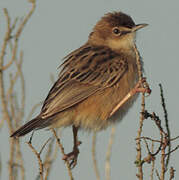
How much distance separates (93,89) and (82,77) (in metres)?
0.27

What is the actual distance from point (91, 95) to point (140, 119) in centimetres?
205

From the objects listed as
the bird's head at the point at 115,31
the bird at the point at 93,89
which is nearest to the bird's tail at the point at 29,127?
the bird at the point at 93,89

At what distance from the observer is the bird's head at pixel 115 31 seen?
19.5 feet

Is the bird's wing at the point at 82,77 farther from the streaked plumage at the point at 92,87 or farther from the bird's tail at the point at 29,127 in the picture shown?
the bird's tail at the point at 29,127

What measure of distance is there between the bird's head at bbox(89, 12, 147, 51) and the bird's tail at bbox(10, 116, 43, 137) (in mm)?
1815

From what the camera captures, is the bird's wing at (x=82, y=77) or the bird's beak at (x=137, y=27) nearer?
the bird's wing at (x=82, y=77)

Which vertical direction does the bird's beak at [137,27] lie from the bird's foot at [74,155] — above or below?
above

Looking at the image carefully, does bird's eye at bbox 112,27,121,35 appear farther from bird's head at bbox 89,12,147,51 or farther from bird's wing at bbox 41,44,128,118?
bird's wing at bbox 41,44,128,118

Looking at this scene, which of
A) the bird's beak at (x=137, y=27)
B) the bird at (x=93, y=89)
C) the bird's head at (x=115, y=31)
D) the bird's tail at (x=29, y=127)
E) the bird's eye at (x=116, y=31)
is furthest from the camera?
the bird's eye at (x=116, y=31)

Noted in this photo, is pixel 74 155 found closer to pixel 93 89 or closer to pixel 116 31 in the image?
pixel 93 89

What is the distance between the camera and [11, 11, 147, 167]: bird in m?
5.11

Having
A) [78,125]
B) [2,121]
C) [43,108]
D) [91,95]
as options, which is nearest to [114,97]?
[91,95]

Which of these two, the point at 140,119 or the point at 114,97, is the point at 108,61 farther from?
the point at 140,119

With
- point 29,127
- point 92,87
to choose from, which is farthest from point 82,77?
point 29,127
